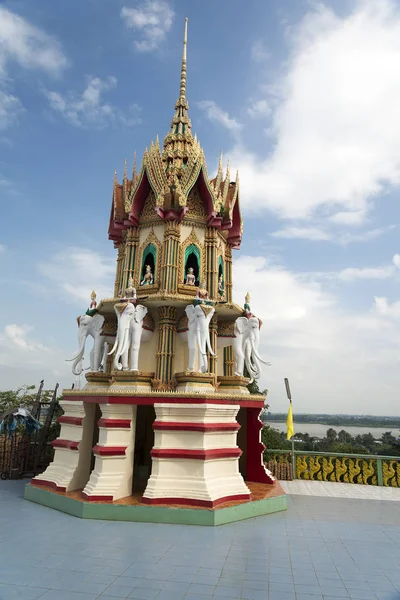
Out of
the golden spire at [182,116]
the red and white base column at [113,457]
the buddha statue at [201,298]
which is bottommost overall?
the red and white base column at [113,457]

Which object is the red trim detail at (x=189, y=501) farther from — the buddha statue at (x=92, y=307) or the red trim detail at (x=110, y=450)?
the buddha statue at (x=92, y=307)

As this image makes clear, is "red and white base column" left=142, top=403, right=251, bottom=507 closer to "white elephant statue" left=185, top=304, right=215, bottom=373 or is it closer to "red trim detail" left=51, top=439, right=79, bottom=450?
"white elephant statue" left=185, top=304, right=215, bottom=373

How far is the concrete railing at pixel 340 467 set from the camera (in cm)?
1555

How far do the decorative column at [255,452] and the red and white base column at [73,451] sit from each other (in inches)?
208

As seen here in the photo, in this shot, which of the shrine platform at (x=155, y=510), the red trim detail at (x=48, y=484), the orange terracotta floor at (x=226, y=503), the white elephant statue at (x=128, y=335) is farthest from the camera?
the white elephant statue at (x=128, y=335)

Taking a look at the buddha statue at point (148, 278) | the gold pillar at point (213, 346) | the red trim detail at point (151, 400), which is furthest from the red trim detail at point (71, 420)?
the buddha statue at point (148, 278)

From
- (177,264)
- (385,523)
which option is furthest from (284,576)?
(177,264)

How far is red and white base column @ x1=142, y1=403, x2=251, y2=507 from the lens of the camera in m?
9.98

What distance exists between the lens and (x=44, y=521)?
9.57 meters

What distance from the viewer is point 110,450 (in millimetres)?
10633

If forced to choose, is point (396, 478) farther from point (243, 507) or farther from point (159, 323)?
point (159, 323)

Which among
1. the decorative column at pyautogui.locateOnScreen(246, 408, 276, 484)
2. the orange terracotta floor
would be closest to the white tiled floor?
the decorative column at pyautogui.locateOnScreen(246, 408, 276, 484)

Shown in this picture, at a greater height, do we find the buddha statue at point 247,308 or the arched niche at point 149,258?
the arched niche at point 149,258

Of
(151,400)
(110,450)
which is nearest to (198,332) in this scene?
(151,400)
